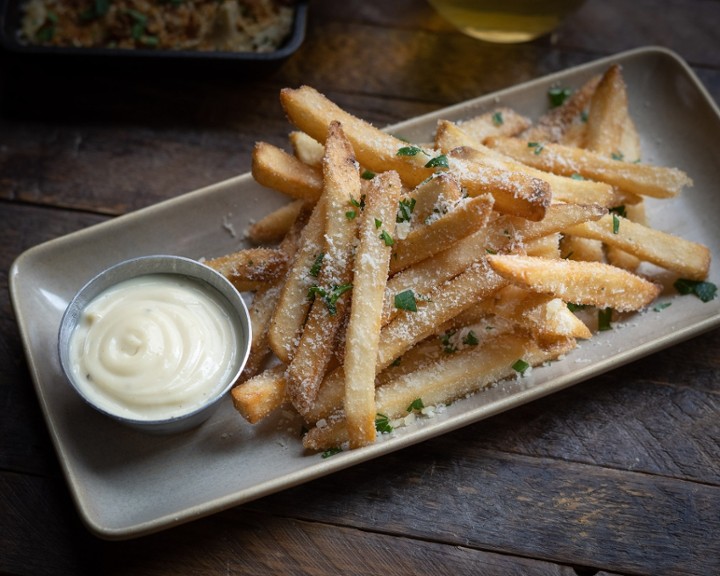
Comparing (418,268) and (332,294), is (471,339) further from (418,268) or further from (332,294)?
(332,294)

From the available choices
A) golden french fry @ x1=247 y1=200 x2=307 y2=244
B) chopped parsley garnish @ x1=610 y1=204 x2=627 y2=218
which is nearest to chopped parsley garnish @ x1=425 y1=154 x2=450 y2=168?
golden french fry @ x1=247 y1=200 x2=307 y2=244

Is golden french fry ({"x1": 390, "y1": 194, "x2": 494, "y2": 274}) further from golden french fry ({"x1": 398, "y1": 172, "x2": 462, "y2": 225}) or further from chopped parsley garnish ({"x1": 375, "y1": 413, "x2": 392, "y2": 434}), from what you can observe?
chopped parsley garnish ({"x1": 375, "y1": 413, "x2": 392, "y2": 434})

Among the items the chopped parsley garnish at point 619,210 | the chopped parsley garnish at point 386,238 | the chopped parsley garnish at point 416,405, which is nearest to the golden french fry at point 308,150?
the chopped parsley garnish at point 386,238

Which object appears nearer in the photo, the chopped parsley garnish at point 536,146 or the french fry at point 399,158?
the french fry at point 399,158

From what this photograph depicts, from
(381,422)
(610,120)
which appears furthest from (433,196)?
(610,120)

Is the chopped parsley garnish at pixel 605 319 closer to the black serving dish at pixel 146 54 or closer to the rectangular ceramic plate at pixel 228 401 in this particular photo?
the rectangular ceramic plate at pixel 228 401

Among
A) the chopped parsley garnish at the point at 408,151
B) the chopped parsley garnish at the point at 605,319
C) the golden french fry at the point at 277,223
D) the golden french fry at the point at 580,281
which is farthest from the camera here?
the golden french fry at the point at 277,223
